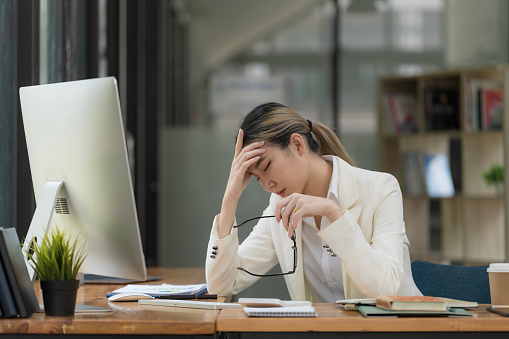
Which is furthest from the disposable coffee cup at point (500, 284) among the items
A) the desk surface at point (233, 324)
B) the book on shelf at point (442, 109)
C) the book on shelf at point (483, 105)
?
the book on shelf at point (442, 109)

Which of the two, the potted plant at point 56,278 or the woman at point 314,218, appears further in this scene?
the woman at point 314,218

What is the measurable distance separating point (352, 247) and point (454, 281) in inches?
22.5

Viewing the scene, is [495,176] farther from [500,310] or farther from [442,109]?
[500,310]

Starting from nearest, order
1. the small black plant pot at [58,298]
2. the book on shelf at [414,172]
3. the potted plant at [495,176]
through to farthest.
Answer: the small black plant pot at [58,298], the potted plant at [495,176], the book on shelf at [414,172]

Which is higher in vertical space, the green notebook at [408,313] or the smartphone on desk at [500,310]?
the green notebook at [408,313]

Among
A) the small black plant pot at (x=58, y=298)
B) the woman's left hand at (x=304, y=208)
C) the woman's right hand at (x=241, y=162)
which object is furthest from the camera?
the woman's right hand at (x=241, y=162)

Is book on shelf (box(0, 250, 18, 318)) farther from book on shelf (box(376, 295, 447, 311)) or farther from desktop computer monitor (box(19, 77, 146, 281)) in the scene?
book on shelf (box(376, 295, 447, 311))

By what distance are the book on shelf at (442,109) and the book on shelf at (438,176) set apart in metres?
0.23

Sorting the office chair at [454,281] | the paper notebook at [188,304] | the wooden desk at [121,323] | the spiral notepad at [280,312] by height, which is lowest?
the office chair at [454,281]

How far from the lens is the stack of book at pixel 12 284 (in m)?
1.47

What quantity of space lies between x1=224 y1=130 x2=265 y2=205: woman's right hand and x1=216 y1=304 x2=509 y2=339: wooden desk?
63 centimetres

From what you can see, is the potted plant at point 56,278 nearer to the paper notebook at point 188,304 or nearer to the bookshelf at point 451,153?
the paper notebook at point 188,304

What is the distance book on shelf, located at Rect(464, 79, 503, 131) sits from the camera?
500 cm

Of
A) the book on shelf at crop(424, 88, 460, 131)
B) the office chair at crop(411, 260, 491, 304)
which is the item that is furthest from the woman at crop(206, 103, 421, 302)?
the book on shelf at crop(424, 88, 460, 131)
